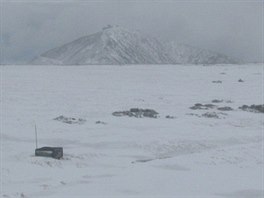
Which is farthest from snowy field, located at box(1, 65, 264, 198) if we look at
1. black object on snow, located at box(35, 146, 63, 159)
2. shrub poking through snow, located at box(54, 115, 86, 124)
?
shrub poking through snow, located at box(54, 115, 86, 124)

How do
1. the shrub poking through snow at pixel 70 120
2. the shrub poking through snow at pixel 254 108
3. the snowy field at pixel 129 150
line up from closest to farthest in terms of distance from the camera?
1. the snowy field at pixel 129 150
2. the shrub poking through snow at pixel 70 120
3. the shrub poking through snow at pixel 254 108

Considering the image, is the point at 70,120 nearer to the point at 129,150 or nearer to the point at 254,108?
the point at 129,150

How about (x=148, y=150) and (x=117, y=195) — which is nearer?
(x=117, y=195)

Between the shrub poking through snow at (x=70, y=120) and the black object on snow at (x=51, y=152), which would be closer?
the black object on snow at (x=51, y=152)

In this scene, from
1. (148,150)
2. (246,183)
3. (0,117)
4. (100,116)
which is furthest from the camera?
(100,116)

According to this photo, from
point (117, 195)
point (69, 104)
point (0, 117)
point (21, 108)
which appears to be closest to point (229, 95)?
point (69, 104)

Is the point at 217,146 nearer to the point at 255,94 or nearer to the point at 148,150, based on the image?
the point at 148,150

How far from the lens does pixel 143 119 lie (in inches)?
1161

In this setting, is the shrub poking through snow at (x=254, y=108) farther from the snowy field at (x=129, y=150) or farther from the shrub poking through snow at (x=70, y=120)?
the shrub poking through snow at (x=70, y=120)

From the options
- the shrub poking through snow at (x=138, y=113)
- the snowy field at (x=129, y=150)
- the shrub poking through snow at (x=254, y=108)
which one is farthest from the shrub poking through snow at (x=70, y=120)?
the shrub poking through snow at (x=254, y=108)

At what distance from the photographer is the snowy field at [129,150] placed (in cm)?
1534

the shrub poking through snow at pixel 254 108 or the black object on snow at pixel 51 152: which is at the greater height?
the black object on snow at pixel 51 152

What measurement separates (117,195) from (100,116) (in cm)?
1645

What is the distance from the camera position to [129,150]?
21562mm
